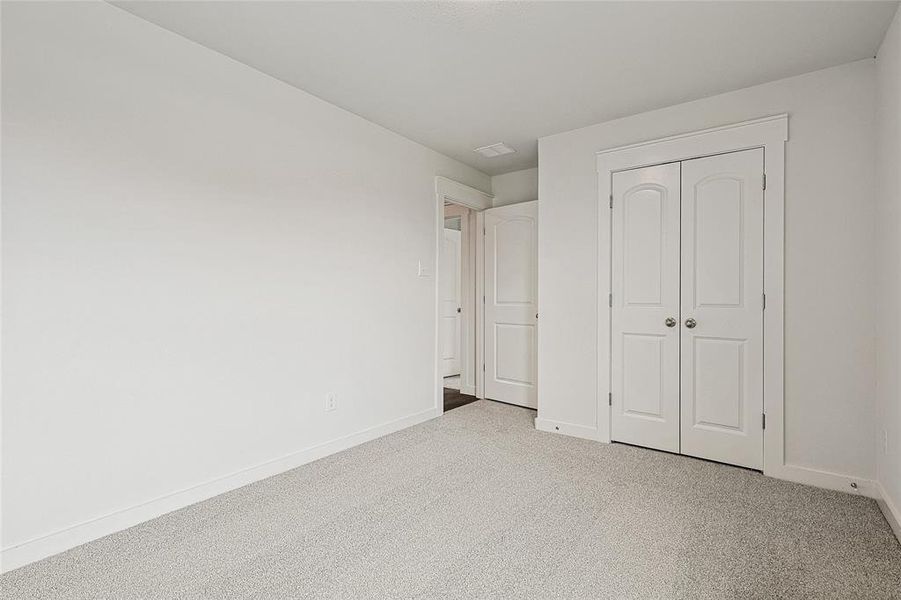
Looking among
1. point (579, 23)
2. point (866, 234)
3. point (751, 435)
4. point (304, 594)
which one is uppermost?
point (579, 23)

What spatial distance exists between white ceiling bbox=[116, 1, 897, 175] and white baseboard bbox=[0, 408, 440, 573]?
2364mm

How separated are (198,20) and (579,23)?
1855 mm

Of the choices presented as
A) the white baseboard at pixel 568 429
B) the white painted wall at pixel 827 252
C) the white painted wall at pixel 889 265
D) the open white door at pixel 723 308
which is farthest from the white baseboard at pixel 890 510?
the white baseboard at pixel 568 429

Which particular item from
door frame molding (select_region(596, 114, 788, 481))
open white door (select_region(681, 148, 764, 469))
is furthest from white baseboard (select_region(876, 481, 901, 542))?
open white door (select_region(681, 148, 764, 469))

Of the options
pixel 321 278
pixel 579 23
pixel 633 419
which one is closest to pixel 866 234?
pixel 633 419

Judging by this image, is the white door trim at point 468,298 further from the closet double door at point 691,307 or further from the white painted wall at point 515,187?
the closet double door at point 691,307

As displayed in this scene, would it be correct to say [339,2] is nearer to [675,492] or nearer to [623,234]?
[623,234]

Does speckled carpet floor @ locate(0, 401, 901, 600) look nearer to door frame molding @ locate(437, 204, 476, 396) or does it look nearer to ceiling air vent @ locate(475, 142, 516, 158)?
door frame molding @ locate(437, 204, 476, 396)

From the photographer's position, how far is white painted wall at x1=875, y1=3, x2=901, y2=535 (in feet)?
6.59

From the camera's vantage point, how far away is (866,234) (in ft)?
7.98

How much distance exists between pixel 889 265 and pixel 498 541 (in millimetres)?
2297

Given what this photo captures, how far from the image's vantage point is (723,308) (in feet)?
9.43

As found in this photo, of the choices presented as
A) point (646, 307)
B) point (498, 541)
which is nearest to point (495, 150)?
point (646, 307)

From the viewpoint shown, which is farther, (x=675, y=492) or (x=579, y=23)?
(x=675, y=492)
